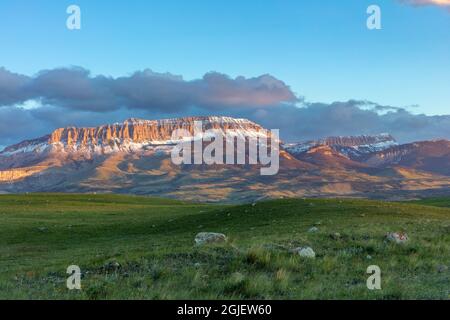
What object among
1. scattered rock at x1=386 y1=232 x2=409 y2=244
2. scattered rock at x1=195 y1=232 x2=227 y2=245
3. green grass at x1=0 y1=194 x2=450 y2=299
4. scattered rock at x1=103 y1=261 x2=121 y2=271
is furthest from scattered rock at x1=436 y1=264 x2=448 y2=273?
scattered rock at x1=103 y1=261 x2=121 y2=271

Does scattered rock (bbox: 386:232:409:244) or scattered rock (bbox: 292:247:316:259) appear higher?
scattered rock (bbox: 292:247:316:259)

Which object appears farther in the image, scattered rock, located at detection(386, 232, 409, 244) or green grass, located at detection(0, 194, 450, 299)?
scattered rock, located at detection(386, 232, 409, 244)

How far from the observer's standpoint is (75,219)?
4816cm

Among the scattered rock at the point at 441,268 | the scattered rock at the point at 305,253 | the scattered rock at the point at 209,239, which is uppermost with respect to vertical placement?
the scattered rock at the point at 305,253

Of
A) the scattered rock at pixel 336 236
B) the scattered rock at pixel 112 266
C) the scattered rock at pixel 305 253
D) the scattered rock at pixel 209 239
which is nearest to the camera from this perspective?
the scattered rock at pixel 112 266

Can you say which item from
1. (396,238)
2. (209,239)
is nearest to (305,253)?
(209,239)

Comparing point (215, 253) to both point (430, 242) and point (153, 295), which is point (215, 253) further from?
point (430, 242)

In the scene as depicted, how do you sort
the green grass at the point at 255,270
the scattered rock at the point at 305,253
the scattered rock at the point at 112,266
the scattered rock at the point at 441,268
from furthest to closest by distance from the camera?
the scattered rock at the point at 305,253 → the scattered rock at the point at 441,268 → the scattered rock at the point at 112,266 → the green grass at the point at 255,270

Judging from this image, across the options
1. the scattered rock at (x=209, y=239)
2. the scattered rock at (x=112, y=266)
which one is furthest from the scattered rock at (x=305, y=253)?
the scattered rock at (x=112, y=266)

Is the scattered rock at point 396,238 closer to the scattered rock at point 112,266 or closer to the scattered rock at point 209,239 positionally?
the scattered rock at point 209,239

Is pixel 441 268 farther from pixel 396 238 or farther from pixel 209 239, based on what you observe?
pixel 209 239

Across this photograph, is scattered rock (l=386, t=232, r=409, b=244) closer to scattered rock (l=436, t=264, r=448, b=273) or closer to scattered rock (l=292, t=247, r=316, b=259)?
scattered rock (l=436, t=264, r=448, b=273)

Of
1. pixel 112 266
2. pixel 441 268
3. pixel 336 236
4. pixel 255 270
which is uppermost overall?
pixel 112 266

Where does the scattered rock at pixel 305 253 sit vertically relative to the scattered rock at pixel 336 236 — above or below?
above
